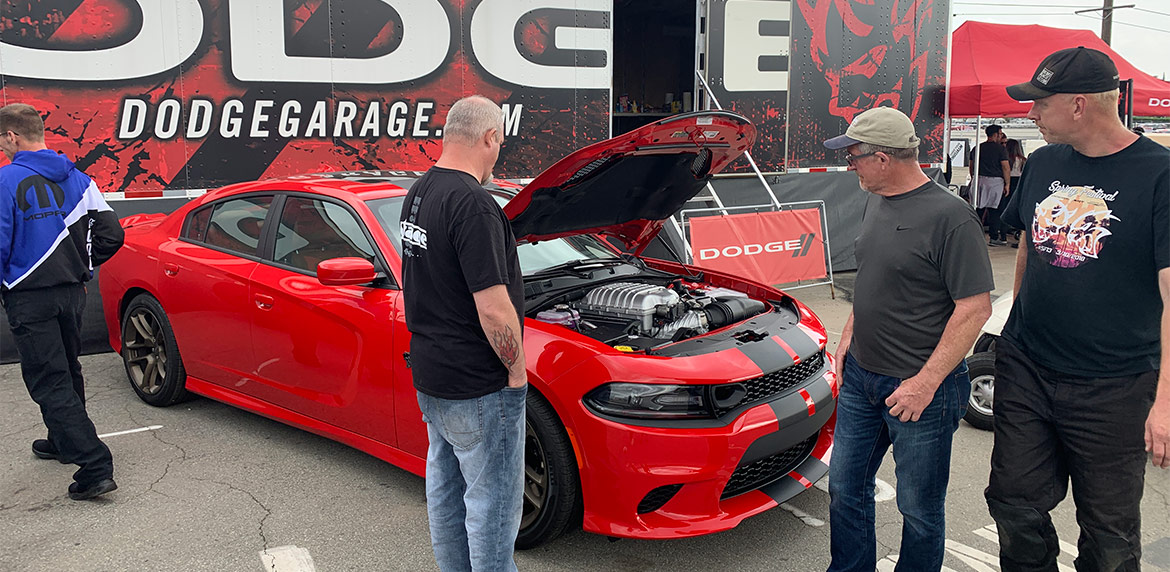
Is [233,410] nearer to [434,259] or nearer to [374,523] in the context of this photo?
[374,523]

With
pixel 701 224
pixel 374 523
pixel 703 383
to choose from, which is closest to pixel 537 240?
pixel 703 383

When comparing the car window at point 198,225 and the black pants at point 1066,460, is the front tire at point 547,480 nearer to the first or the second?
the black pants at point 1066,460

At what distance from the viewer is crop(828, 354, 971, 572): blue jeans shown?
9.05ft

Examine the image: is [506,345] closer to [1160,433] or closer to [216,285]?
[1160,433]

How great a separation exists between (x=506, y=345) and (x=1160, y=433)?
178cm

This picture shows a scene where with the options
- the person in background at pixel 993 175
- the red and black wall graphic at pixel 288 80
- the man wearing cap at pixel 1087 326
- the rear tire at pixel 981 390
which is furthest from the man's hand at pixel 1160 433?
the person in background at pixel 993 175

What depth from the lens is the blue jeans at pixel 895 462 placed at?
276cm

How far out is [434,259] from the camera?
2.50 metres

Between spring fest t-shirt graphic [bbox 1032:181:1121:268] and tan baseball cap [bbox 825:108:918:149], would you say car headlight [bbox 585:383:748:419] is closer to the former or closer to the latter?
tan baseball cap [bbox 825:108:918:149]

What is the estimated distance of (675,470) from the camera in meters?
3.12

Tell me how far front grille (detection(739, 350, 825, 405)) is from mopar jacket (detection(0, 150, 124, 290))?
3.09 meters

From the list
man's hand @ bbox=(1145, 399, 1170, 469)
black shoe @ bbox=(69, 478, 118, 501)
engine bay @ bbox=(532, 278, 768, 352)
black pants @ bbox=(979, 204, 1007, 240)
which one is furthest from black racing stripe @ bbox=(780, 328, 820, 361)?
black pants @ bbox=(979, 204, 1007, 240)

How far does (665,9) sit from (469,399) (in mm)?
10670

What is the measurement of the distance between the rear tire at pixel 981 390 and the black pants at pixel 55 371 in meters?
4.54
